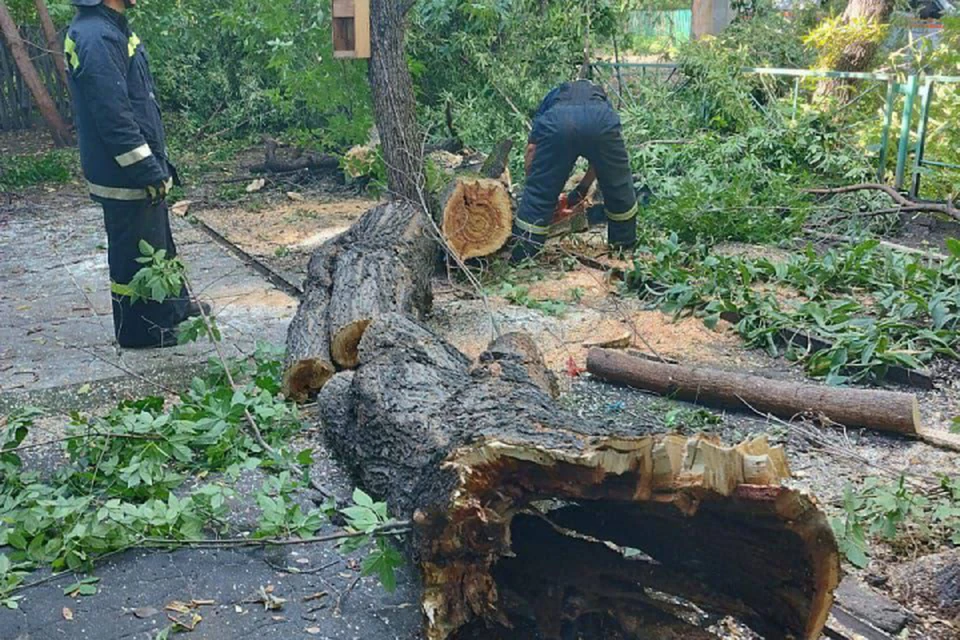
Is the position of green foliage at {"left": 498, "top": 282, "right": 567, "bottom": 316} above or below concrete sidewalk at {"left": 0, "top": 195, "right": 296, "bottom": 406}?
above

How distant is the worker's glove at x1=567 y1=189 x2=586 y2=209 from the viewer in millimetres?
7629

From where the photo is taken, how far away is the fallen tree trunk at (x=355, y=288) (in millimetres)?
4625

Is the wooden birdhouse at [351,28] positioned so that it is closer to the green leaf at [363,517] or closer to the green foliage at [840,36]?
the green leaf at [363,517]

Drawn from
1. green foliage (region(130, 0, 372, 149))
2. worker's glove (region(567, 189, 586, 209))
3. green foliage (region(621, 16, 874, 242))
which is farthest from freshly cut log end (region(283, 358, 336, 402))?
green foliage (region(130, 0, 372, 149))

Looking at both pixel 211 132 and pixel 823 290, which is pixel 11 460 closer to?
pixel 823 290

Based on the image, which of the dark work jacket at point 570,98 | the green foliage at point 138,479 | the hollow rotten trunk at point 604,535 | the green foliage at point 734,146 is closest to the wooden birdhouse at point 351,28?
the dark work jacket at point 570,98

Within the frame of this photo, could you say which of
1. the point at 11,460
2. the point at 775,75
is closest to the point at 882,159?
the point at 775,75

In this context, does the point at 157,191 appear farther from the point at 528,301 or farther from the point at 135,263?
the point at 528,301

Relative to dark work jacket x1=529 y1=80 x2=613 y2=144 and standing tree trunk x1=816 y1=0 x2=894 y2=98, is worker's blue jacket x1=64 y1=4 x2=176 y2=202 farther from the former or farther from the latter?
standing tree trunk x1=816 y1=0 x2=894 y2=98

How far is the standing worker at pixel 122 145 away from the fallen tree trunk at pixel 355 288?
780 millimetres

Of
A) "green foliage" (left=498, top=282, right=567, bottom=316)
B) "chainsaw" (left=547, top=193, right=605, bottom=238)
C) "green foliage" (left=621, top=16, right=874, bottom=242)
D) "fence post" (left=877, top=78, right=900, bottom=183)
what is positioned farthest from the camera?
"fence post" (left=877, top=78, right=900, bottom=183)

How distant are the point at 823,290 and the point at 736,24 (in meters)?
7.59

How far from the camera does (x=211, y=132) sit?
14680 mm

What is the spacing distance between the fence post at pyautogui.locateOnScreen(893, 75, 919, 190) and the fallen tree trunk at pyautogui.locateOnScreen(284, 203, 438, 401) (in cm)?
510
